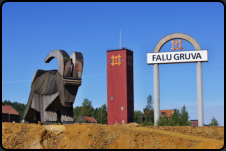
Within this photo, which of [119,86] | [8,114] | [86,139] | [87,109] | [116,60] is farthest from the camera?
[87,109]

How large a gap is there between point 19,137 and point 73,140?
149 inches

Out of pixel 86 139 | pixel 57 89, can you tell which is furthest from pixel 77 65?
pixel 86 139

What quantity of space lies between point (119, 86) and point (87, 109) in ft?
102

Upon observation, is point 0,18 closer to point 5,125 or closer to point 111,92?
point 5,125

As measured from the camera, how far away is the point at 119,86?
58688 mm

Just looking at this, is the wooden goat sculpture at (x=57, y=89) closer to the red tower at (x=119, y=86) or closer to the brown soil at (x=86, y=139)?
the brown soil at (x=86, y=139)

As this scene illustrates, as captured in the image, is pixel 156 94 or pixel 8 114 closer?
pixel 156 94

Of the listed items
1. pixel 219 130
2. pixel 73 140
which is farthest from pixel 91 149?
pixel 219 130

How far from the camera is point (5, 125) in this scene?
25.2m

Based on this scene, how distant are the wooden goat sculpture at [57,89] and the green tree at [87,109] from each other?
56.9m

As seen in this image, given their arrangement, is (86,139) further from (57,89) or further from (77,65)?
(77,65)

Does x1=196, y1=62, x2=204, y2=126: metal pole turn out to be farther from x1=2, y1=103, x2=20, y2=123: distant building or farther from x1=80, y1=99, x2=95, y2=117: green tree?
x1=80, y1=99, x2=95, y2=117: green tree

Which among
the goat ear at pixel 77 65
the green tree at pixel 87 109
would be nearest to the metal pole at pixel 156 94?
the goat ear at pixel 77 65

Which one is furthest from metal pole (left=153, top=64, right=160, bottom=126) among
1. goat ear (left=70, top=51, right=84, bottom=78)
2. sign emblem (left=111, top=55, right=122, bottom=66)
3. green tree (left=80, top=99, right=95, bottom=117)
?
green tree (left=80, top=99, right=95, bottom=117)
